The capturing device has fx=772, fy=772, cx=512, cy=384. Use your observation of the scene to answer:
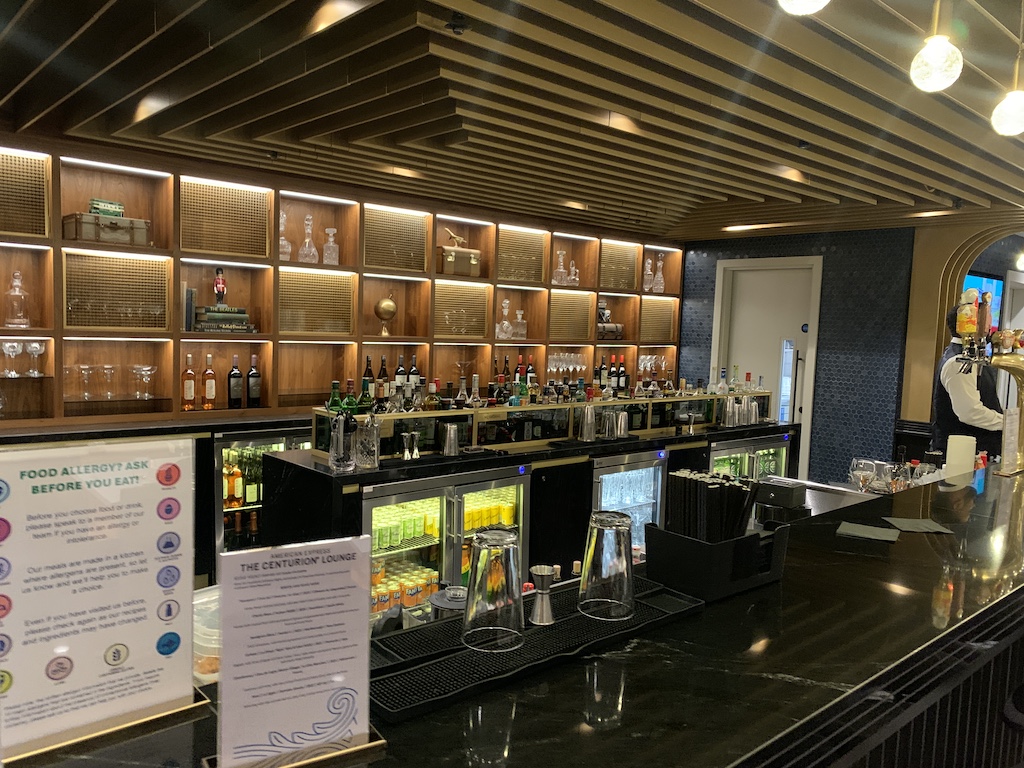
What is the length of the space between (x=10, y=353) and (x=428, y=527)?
2868 mm

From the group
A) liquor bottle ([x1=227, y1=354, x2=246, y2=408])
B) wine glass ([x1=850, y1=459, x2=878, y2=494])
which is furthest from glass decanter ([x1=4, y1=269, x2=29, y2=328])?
wine glass ([x1=850, y1=459, x2=878, y2=494])

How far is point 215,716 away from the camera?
1070 mm

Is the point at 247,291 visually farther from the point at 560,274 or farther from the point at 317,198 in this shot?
the point at 560,274

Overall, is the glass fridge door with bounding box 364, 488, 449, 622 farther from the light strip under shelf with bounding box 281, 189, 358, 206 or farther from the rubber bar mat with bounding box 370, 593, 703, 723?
the light strip under shelf with bounding box 281, 189, 358, 206

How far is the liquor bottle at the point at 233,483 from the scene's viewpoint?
498cm

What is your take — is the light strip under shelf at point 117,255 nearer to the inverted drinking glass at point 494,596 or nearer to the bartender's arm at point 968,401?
the inverted drinking glass at point 494,596

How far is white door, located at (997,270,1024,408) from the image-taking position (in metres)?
8.62

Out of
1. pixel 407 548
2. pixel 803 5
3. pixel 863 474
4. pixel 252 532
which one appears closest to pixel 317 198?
pixel 252 532

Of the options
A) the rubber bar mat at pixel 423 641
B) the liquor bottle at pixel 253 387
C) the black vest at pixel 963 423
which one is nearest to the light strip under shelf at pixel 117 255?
the liquor bottle at pixel 253 387

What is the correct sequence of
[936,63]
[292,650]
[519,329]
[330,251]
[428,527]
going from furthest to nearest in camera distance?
[519,329] < [330,251] < [428,527] < [936,63] < [292,650]

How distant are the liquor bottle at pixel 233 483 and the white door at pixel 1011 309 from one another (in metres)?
7.90

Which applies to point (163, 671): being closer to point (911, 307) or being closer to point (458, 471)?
point (458, 471)

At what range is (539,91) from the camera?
10.8ft

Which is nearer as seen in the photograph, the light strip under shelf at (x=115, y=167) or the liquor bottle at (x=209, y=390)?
the light strip under shelf at (x=115, y=167)
